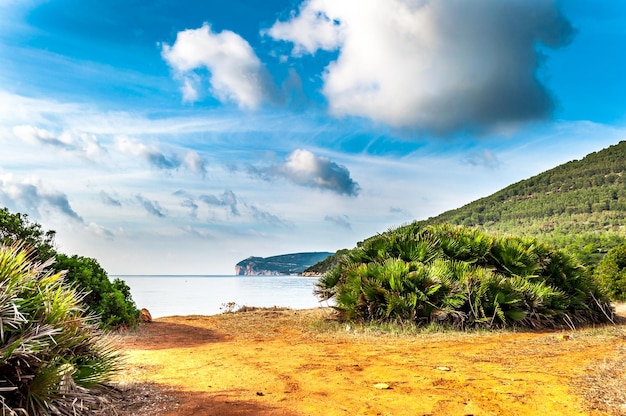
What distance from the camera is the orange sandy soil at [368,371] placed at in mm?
4766

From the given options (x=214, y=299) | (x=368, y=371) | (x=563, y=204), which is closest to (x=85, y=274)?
(x=368, y=371)

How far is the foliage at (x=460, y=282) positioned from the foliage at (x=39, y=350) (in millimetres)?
7272

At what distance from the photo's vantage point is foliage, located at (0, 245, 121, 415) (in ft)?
11.6

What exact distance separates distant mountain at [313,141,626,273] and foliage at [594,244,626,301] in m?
37.6

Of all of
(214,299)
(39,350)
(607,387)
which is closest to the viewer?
(39,350)

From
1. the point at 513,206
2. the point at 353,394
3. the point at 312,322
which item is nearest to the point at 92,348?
the point at 353,394

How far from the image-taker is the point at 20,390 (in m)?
3.63

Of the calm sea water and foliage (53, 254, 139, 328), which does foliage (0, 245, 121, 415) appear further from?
the calm sea water

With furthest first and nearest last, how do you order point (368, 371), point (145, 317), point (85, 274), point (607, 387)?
point (145, 317) → point (85, 274) → point (368, 371) → point (607, 387)

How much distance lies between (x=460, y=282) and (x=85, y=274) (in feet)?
27.3

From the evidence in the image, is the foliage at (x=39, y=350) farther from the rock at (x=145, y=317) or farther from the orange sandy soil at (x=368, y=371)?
the rock at (x=145, y=317)

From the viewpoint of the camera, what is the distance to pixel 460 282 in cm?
1080

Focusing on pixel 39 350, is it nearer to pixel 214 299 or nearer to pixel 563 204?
pixel 214 299

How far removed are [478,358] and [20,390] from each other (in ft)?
20.1
